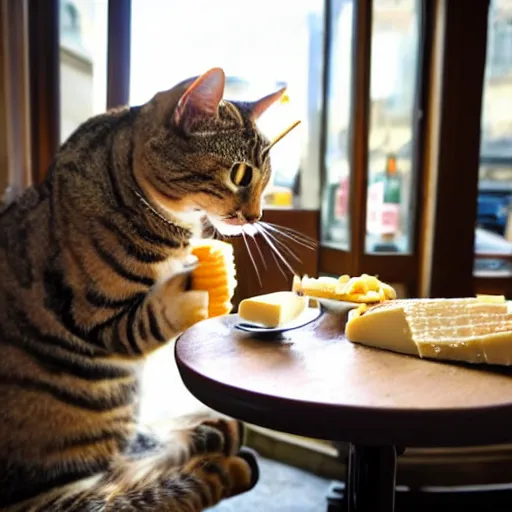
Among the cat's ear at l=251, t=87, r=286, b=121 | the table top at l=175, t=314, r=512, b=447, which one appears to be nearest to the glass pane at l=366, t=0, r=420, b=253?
the cat's ear at l=251, t=87, r=286, b=121

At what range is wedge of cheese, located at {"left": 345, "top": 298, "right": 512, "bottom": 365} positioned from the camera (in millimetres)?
651

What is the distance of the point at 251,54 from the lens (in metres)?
1.33

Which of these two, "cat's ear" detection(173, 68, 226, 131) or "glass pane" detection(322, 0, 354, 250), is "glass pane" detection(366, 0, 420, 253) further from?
"cat's ear" detection(173, 68, 226, 131)

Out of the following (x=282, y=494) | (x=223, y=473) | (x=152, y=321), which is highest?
(x=152, y=321)

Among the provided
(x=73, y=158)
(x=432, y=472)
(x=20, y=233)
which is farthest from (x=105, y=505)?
(x=432, y=472)

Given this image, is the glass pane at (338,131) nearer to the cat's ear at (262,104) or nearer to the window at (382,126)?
the window at (382,126)

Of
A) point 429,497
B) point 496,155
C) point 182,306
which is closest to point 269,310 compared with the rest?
point 182,306

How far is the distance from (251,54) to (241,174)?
0.55 metres

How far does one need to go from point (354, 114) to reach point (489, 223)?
1.39ft

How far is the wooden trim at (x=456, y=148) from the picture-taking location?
1.19 metres

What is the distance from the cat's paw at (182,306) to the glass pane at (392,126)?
0.58 metres

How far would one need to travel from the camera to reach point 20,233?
92 centimetres

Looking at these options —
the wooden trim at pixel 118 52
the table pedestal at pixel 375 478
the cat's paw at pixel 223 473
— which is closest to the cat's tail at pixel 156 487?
the cat's paw at pixel 223 473

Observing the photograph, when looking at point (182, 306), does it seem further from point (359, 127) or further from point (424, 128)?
point (424, 128)
